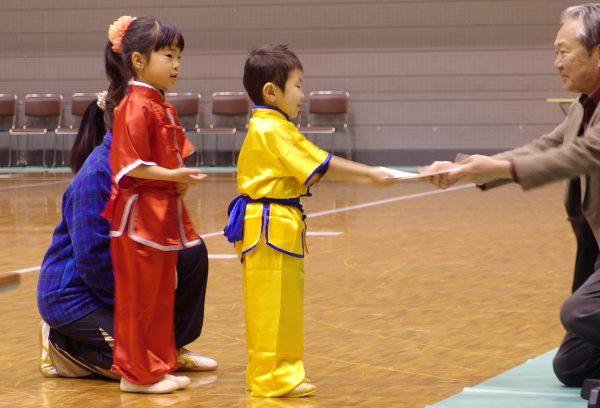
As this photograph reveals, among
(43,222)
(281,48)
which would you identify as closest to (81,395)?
(281,48)

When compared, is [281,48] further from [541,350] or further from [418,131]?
[418,131]

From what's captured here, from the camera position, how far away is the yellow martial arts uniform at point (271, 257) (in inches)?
146

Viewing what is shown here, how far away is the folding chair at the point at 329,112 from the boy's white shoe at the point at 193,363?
1031cm

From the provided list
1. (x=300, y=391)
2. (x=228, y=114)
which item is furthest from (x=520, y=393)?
(x=228, y=114)

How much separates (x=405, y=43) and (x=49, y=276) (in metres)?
11.3

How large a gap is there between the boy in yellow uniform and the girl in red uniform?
244 mm

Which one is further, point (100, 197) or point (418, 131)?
point (418, 131)

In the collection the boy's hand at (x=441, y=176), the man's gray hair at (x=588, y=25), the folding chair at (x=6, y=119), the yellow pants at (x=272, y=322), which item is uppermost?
the man's gray hair at (x=588, y=25)

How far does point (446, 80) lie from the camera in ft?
48.6

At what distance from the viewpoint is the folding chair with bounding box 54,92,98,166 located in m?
15.1

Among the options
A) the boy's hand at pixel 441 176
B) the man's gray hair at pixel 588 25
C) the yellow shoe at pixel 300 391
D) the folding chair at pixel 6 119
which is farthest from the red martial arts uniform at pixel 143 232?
the folding chair at pixel 6 119

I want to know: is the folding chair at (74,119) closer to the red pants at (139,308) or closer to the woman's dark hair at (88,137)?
the woman's dark hair at (88,137)

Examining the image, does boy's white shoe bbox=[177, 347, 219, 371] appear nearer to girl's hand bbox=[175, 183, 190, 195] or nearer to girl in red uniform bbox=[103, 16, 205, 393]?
girl in red uniform bbox=[103, 16, 205, 393]

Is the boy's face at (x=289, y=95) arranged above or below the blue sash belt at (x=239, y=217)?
above
